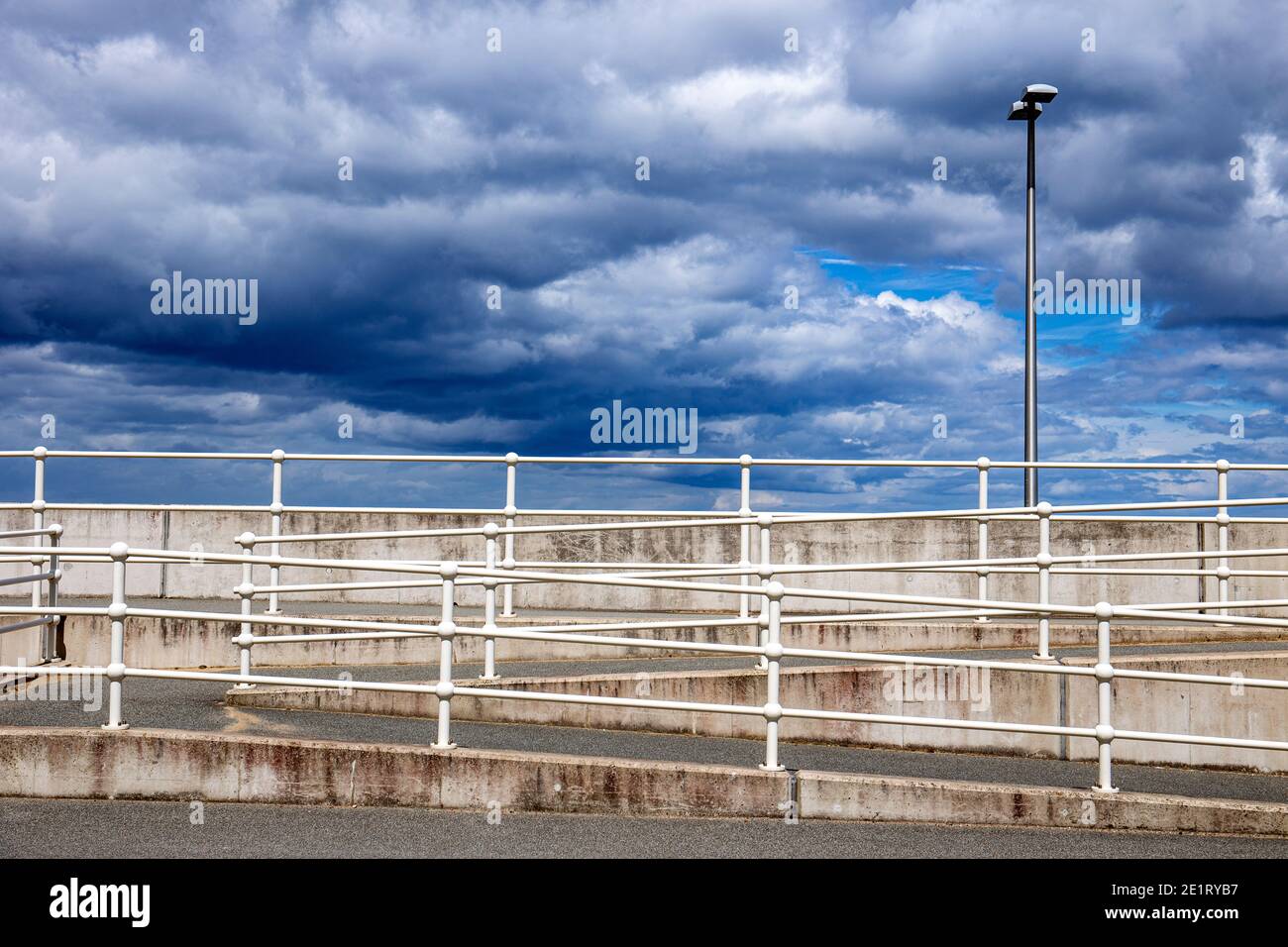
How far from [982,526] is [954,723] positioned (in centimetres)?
425

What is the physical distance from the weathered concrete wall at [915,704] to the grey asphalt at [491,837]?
2.04 meters

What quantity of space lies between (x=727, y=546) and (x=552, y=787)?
6832 millimetres

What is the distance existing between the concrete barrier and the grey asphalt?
0.09 m

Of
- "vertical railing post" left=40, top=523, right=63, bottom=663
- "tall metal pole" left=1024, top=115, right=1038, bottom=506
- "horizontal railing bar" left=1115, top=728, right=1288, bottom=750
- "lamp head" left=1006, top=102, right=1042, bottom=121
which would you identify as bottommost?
"horizontal railing bar" left=1115, top=728, right=1288, bottom=750

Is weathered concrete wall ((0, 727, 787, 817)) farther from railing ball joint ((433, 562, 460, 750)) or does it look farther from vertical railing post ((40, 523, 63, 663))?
vertical railing post ((40, 523, 63, 663))

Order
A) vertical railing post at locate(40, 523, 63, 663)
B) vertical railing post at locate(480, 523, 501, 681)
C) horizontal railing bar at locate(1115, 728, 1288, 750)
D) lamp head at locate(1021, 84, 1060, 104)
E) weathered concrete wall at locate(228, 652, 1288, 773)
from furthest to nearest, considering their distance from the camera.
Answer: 1. lamp head at locate(1021, 84, 1060, 104)
2. vertical railing post at locate(40, 523, 63, 663)
3. weathered concrete wall at locate(228, 652, 1288, 773)
4. vertical railing post at locate(480, 523, 501, 681)
5. horizontal railing bar at locate(1115, 728, 1288, 750)

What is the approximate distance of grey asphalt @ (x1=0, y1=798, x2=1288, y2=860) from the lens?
19.6 feet

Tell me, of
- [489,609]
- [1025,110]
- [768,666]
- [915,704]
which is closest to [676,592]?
[915,704]

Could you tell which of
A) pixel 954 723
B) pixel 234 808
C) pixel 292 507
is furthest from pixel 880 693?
pixel 292 507

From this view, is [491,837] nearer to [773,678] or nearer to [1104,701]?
[773,678]

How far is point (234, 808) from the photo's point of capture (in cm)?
679

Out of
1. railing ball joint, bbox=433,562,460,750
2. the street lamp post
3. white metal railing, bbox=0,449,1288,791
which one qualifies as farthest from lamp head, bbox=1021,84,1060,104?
railing ball joint, bbox=433,562,460,750
